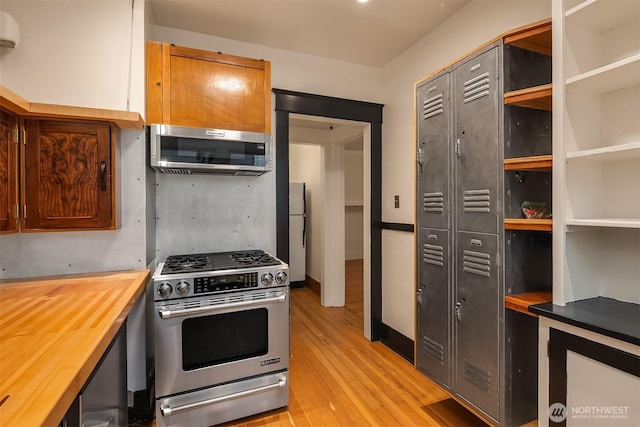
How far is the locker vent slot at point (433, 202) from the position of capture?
6.13ft

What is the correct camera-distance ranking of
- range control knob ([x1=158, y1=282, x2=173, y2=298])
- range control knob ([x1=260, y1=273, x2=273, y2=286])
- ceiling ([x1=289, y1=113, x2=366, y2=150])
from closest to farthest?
range control knob ([x1=158, y1=282, x2=173, y2=298])
range control knob ([x1=260, y1=273, x2=273, y2=286])
ceiling ([x1=289, y1=113, x2=366, y2=150])

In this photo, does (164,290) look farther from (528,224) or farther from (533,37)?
(533,37)

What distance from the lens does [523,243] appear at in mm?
1529

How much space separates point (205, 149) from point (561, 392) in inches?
89.6

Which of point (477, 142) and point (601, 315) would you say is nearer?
point (601, 315)

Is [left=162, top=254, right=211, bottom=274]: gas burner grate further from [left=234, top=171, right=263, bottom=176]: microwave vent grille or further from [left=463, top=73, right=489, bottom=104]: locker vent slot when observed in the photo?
[left=463, top=73, right=489, bottom=104]: locker vent slot

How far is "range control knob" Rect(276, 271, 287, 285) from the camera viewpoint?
1975mm

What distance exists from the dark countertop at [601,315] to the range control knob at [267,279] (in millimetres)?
1384

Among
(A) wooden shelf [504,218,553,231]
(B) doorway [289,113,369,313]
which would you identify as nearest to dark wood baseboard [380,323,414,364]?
(B) doorway [289,113,369,313]

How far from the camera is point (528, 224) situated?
1.41m

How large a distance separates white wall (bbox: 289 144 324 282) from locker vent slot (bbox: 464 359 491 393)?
2.95 metres

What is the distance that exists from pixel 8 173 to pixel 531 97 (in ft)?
8.36

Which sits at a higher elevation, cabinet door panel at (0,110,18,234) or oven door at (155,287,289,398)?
cabinet door panel at (0,110,18,234)

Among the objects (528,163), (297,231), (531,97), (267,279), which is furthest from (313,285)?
(531,97)
